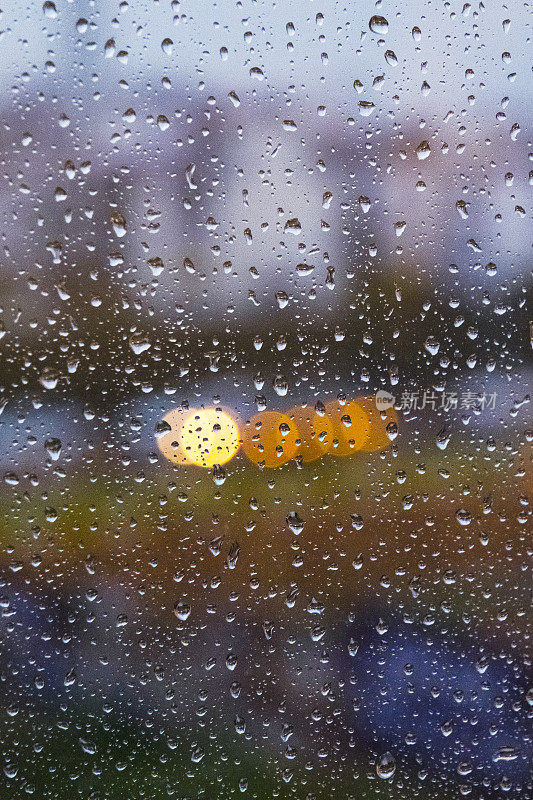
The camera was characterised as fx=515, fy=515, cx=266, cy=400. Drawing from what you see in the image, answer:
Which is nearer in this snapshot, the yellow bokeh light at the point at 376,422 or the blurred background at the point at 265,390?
the blurred background at the point at 265,390

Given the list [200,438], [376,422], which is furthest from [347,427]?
[200,438]

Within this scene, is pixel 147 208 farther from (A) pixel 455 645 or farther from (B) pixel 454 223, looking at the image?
(A) pixel 455 645

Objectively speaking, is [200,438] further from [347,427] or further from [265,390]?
[347,427]

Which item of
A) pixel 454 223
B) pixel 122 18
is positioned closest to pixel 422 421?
pixel 454 223

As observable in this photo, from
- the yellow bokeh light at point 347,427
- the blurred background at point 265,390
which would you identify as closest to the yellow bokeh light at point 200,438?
the blurred background at point 265,390

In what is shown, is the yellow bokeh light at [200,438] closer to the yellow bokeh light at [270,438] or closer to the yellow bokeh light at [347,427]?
the yellow bokeh light at [270,438]
